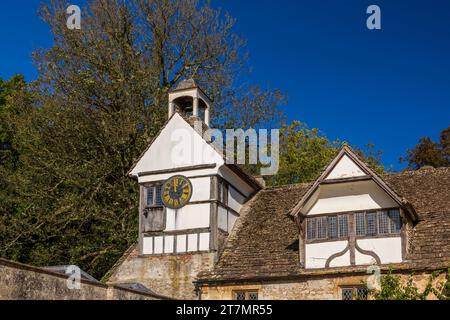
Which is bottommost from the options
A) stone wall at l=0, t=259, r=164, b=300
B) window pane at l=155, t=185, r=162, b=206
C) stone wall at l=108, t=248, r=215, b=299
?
stone wall at l=0, t=259, r=164, b=300

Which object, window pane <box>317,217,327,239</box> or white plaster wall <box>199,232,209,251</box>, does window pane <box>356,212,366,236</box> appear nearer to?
window pane <box>317,217,327,239</box>

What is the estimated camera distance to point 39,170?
32312 mm

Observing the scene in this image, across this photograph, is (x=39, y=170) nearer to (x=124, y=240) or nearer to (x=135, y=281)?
(x=124, y=240)

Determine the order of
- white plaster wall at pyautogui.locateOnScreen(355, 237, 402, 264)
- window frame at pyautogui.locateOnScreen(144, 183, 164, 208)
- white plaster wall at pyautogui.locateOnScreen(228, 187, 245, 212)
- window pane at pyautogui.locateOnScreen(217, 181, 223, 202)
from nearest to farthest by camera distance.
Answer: white plaster wall at pyautogui.locateOnScreen(355, 237, 402, 264) < window pane at pyautogui.locateOnScreen(217, 181, 223, 202) < window frame at pyautogui.locateOnScreen(144, 183, 164, 208) < white plaster wall at pyautogui.locateOnScreen(228, 187, 245, 212)

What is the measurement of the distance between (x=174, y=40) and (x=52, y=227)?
11.3m

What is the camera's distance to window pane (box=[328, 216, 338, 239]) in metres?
22.4

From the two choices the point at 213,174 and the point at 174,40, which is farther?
the point at 174,40

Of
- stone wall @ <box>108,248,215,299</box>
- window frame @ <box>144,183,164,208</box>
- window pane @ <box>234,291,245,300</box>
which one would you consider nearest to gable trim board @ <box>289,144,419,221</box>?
window pane @ <box>234,291,245,300</box>

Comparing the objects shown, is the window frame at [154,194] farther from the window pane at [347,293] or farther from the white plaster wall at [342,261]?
the window pane at [347,293]

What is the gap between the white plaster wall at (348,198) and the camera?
22.1 meters

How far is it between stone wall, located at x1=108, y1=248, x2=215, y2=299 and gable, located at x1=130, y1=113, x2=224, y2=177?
3180 millimetres

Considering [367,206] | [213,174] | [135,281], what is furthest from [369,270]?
[135,281]

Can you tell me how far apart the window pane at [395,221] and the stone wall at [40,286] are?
8.60 m
